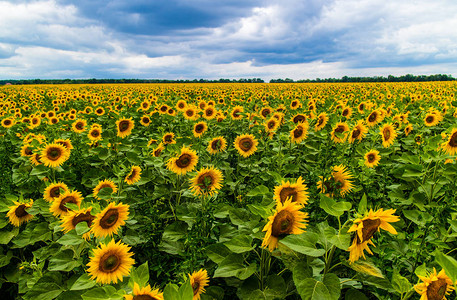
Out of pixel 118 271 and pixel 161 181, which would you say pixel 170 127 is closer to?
pixel 161 181

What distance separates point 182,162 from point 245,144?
1.51m

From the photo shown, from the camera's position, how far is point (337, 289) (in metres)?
1.38

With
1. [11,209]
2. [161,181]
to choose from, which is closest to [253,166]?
[161,181]

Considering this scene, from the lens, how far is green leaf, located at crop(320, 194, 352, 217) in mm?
1474

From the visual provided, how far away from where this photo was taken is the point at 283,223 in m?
1.54

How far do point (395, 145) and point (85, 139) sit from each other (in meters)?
5.95

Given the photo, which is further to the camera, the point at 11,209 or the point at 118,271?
the point at 11,209

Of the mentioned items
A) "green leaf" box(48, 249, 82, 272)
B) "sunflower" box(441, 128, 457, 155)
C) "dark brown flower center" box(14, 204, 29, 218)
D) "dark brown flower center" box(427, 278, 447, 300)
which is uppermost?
Result: "sunflower" box(441, 128, 457, 155)

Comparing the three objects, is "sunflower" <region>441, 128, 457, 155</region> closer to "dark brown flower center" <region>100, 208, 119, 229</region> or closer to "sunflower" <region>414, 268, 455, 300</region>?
"sunflower" <region>414, 268, 455, 300</region>

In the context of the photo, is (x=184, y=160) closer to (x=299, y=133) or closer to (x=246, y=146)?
(x=246, y=146)

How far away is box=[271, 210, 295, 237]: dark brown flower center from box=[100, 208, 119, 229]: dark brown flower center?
49.4 inches

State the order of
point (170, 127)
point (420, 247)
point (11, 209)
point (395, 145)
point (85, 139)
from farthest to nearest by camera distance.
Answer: point (170, 127), point (85, 139), point (395, 145), point (11, 209), point (420, 247)

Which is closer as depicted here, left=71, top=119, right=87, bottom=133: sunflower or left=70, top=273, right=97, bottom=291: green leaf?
left=70, top=273, right=97, bottom=291: green leaf

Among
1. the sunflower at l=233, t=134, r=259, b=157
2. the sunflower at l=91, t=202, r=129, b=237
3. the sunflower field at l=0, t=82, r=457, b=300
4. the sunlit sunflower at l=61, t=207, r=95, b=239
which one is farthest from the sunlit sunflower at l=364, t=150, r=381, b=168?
the sunlit sunflower at l=61, t=207, r=95, b=239
